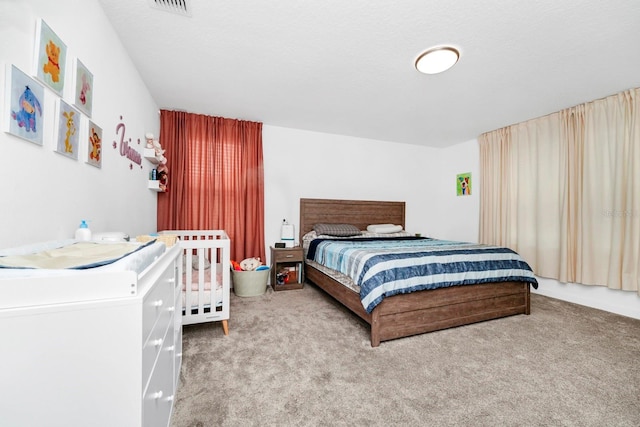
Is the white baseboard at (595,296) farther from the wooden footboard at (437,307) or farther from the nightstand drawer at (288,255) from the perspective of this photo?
the nightstand drawer at (288,255)

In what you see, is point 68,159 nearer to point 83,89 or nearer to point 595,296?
point 83,89

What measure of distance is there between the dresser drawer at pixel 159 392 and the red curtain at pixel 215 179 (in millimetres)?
2504

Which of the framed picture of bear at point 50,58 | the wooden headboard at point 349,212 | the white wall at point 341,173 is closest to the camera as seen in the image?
the framed picture of bear at point 50,58

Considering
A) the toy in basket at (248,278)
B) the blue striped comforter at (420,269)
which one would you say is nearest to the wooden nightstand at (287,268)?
the toy in basket at (248,278)

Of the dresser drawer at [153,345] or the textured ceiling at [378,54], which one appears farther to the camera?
the textured ceiling at [378,54]

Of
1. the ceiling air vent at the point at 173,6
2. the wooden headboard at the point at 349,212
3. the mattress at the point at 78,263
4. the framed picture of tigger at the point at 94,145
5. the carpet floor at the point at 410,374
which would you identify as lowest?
the carpet floor at the point at 410,374

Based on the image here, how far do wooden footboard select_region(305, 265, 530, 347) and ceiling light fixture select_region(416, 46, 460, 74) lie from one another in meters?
1.97

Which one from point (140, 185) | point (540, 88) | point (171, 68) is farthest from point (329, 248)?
point (540, 88)

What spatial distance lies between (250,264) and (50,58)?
267cm

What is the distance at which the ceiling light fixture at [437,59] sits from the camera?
2.11 meters

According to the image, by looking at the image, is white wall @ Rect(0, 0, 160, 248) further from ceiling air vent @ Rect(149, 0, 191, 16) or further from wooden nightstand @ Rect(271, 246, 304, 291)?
wooden nightstand @ Rect(271, 246, 304, 291)

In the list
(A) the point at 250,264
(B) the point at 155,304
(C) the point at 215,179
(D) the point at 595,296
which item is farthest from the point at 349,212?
(B) the point at 155,304

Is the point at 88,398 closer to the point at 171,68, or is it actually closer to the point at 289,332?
the point at 289,332

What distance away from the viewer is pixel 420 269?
2273 millimetres
